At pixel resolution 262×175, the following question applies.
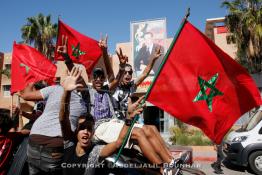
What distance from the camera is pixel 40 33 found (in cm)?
2477

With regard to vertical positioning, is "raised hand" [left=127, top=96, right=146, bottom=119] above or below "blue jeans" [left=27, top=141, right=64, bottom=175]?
above

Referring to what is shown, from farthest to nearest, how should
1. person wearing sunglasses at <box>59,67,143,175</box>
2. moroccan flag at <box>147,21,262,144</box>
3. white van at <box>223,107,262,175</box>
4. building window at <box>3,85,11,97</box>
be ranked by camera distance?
Result: building window at <box>3,85,11,97</box>, white van at <box>223,107,262,175</box>, moroccan flag at <box>147,21,262,144</box>, person wearing sunglasses at <box>59,67,143,175</box>

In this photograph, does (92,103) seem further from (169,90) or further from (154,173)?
(154,173)

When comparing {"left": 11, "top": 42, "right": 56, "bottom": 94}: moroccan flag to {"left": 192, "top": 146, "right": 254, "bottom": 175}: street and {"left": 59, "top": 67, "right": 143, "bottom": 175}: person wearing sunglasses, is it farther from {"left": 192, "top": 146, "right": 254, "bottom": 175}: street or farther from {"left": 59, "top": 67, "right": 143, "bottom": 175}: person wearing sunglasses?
{"left": 192, "top": 146, "right": 254, "bottom": 175}: street

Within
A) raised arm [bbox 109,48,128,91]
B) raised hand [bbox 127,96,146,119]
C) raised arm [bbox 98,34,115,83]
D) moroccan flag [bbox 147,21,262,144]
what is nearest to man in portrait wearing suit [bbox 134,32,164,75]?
raised arm [bbox 98,34,115,83]

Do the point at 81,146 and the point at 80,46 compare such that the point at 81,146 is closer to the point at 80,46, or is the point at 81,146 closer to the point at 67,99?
the point at 67,99

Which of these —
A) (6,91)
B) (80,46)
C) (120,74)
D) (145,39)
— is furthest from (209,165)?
(6,91)

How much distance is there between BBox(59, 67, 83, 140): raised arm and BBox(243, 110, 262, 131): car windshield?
7.18 m

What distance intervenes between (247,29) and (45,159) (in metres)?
17.4

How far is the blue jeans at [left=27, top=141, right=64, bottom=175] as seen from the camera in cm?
287

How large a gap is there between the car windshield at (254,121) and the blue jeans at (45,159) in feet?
23.4

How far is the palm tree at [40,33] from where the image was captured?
24.3 metres

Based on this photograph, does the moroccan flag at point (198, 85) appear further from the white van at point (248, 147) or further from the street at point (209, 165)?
the white van at point (248, 147)

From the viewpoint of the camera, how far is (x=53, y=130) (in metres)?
2.94
